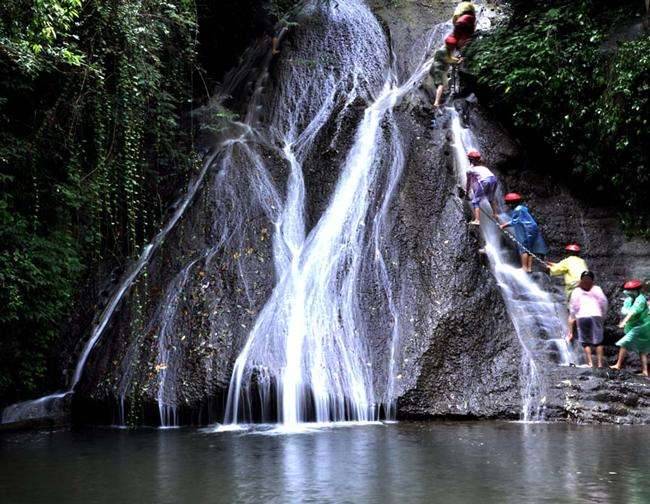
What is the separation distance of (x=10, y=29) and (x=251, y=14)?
944cm

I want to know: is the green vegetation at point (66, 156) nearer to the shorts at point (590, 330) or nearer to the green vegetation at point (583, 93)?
the green vegetation at point (583, 93)

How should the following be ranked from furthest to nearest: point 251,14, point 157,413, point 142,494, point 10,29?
point 251,14, point 157,413, point 10,29, point 142,494

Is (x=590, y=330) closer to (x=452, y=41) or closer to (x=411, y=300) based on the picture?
(x=411, y=300)

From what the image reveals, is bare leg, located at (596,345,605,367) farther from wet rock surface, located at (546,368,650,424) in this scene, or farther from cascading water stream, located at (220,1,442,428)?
cascading water stream, located at (220,1,442,428)

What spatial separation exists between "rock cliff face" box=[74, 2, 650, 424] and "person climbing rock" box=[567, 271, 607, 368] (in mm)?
847

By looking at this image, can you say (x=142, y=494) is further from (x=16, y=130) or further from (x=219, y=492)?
(x=16, y=130)

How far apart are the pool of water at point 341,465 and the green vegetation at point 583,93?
235 inches

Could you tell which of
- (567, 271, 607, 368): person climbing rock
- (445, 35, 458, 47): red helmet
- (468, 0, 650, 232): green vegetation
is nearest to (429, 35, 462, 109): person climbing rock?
(445, 35, 458, 47): red helmet

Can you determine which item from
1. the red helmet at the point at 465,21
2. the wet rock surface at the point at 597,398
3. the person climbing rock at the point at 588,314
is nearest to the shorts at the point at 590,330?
the person climbing rock at the point at 588,314

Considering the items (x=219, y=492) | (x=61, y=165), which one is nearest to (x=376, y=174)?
(x=61, y=165)

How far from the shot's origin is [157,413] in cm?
982

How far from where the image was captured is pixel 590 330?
10438 millimetres

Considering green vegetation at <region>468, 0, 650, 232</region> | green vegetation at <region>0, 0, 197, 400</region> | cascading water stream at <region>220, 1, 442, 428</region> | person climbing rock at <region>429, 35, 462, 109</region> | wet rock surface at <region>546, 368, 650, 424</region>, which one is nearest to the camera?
wet rock surface at <region>546, 368, 650, 424</region>

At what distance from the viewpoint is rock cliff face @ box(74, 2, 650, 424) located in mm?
9695
